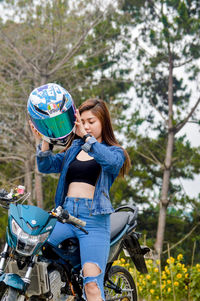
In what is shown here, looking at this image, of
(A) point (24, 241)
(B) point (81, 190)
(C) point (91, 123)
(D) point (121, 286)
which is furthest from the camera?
(D) point (121, 286)

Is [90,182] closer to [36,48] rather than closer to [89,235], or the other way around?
[89,235]

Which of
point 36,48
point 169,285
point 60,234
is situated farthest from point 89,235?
point 36,48

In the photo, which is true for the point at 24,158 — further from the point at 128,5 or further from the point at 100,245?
the point at 100,245

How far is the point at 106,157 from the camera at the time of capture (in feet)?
8.54

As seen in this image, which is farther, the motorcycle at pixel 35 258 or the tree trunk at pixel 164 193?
the tree trunk at pixel 164 193

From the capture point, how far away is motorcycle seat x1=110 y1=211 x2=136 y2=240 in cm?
306

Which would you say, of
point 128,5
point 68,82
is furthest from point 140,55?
point 68,82

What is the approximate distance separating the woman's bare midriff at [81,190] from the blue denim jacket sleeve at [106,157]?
7.0 inches

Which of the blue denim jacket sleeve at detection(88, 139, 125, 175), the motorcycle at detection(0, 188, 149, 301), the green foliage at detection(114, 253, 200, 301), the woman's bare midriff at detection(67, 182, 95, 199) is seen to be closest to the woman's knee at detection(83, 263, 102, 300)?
the motorcycle at detection(0, 188, 149, 301)

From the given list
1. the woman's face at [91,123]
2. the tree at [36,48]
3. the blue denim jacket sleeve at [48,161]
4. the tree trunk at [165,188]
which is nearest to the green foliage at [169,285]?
the blue denim jacket sleeve at [48,161]

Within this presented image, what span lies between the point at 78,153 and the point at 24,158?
11449mm

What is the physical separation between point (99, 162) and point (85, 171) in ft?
0.77

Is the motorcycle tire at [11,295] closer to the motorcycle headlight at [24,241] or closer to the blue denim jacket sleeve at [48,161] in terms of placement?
the motorcycle headlight at [24,241]

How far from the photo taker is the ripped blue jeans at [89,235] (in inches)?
103
